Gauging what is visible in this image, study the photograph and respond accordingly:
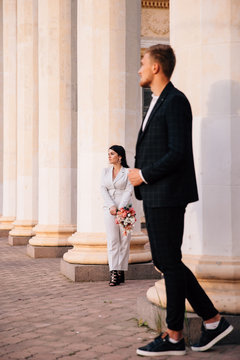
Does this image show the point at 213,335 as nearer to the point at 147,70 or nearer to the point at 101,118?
the point at 147,70

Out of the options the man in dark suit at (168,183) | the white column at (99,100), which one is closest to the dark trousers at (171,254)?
the man in dark suit at (168,183)

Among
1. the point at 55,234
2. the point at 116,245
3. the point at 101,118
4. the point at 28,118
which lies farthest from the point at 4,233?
the point at 116,245

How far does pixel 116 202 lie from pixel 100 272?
1201 mm

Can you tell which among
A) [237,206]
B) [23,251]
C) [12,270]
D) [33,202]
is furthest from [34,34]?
[237,206]

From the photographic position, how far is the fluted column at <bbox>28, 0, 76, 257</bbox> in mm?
14406

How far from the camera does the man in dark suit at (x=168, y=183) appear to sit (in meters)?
5.19

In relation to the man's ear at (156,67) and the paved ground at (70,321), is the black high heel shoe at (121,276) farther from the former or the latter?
the man's ear at (156,67)

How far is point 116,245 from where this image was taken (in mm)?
10148

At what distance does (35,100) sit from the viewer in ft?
59.6

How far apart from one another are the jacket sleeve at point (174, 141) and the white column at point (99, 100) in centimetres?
571

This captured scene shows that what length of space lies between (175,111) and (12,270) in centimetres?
793

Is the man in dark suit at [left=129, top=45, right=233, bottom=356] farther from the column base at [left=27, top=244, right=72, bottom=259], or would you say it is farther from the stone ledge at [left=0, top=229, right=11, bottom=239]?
the stone ledge at [left=0, top=229, right=11, bottom=239]

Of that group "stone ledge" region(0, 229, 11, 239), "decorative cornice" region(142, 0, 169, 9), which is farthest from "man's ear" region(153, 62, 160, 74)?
"decorative cornice" region(142, 0, 169, 9)

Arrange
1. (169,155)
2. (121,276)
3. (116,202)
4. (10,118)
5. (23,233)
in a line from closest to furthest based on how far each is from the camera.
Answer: (169,155), (121,276), (116,202), (23,233), (10,118)
